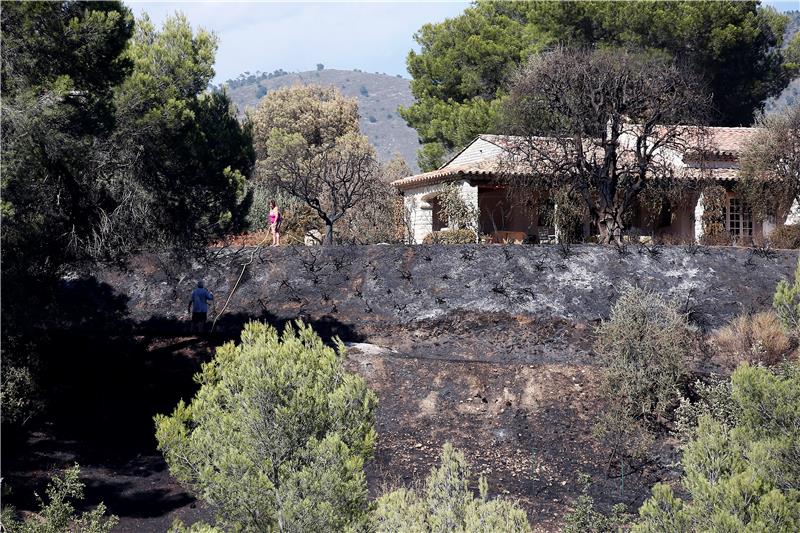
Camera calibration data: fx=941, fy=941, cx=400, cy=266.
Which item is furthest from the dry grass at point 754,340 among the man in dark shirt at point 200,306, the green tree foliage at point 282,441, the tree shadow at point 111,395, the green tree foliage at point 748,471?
the green tree foliage at point 282,441

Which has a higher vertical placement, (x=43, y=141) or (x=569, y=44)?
(x=569, y=44)

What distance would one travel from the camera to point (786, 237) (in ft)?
83.6

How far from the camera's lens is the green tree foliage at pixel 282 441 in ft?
24.5

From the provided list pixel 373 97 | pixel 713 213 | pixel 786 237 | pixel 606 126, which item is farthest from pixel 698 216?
pixel 373 97

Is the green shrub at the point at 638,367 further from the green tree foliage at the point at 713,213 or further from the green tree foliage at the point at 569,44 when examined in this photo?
the green tree foliage at the point at 569,44

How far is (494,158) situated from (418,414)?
15.2m

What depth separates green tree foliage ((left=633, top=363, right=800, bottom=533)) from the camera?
763cm

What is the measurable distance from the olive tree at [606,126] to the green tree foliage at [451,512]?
18.2m

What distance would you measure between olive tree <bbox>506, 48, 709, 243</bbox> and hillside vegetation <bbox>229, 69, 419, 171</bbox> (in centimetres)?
8985

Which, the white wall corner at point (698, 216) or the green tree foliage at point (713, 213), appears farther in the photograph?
the white wall corner at point (698, 216)

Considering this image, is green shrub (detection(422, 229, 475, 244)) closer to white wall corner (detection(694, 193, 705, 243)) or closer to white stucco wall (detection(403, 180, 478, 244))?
white stucco wall (detection(403, 180, 478, 244))

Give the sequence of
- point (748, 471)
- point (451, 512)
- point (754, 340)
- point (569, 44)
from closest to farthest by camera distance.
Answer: point (451, 512), point (748, 471), point (754, 340), point (569, 44)

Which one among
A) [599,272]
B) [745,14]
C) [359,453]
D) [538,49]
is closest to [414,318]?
[599,272]

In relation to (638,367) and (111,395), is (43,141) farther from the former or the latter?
(638,367)
